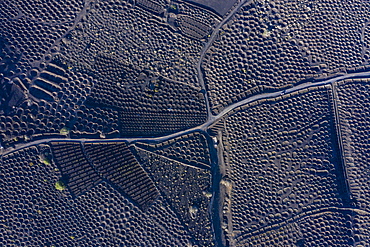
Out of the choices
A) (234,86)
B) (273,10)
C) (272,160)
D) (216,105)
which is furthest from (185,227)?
(273,10)

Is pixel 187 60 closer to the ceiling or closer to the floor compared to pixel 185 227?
closer to the ceiling

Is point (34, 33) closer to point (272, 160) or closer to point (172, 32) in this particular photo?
point (172, 32)

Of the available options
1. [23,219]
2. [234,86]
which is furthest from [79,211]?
[234,86]

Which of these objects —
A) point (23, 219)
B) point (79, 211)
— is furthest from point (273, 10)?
point (23, 219)

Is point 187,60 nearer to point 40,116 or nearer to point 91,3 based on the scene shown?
point 91,3

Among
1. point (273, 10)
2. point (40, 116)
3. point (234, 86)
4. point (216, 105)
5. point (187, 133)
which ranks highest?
point (273, 10)

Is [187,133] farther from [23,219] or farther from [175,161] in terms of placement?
Result: [23,219]

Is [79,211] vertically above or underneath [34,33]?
underneath

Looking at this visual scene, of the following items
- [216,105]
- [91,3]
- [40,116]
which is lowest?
[40,116]
